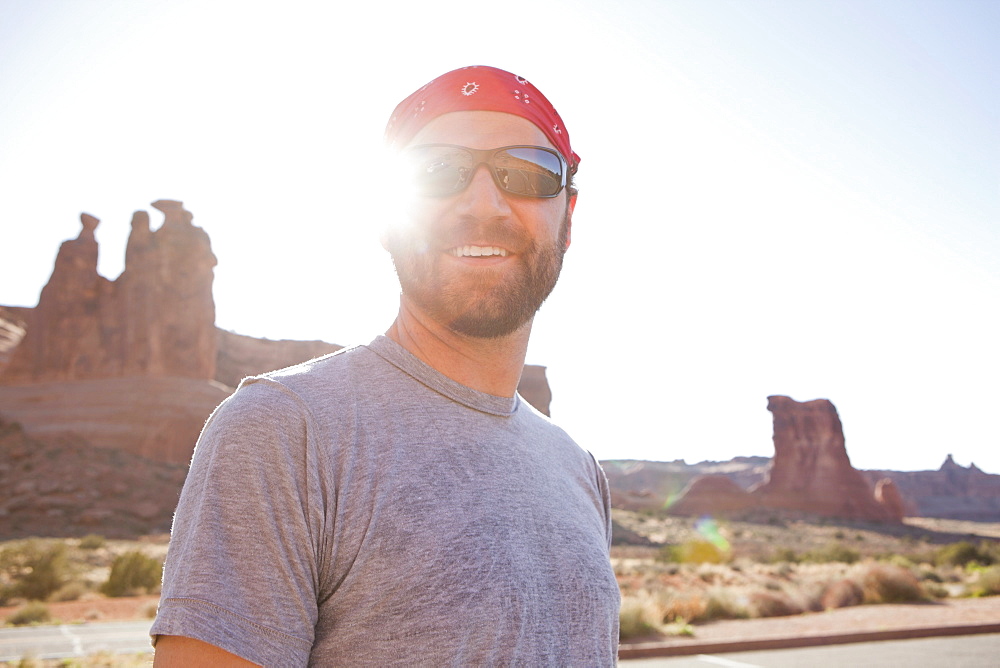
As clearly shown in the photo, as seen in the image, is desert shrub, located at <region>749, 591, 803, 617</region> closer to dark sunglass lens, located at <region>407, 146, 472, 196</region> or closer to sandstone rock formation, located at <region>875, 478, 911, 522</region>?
dark sunglass lens, located at <region>407, 146, 472, 196</region>

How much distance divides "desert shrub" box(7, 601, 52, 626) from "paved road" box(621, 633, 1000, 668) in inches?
419

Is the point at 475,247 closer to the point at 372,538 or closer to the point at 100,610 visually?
the point at 372,538

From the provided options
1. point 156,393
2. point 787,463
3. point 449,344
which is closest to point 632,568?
point 449,344

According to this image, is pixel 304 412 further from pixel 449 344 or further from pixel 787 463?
pixel 787 463

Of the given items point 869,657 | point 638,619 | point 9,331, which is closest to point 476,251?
point 869,657

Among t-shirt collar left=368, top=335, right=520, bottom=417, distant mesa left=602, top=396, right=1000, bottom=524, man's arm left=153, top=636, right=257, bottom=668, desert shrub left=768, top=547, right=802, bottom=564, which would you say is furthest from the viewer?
distant mesa left=602, top=396, right=1000, bottom=524

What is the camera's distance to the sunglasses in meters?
1.73

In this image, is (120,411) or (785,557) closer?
(785,557)

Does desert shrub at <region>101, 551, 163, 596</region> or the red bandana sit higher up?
the red bandana

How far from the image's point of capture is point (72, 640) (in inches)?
409

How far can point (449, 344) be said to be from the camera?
→ 1.68m

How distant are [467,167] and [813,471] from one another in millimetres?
73807

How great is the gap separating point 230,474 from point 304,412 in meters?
0.18

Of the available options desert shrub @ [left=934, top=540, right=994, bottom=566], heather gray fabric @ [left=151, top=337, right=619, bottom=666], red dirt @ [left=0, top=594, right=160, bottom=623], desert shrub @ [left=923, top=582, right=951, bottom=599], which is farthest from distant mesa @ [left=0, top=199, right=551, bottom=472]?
heather gray fabric @ [left=151, top=337, right=619, bottom=666]
